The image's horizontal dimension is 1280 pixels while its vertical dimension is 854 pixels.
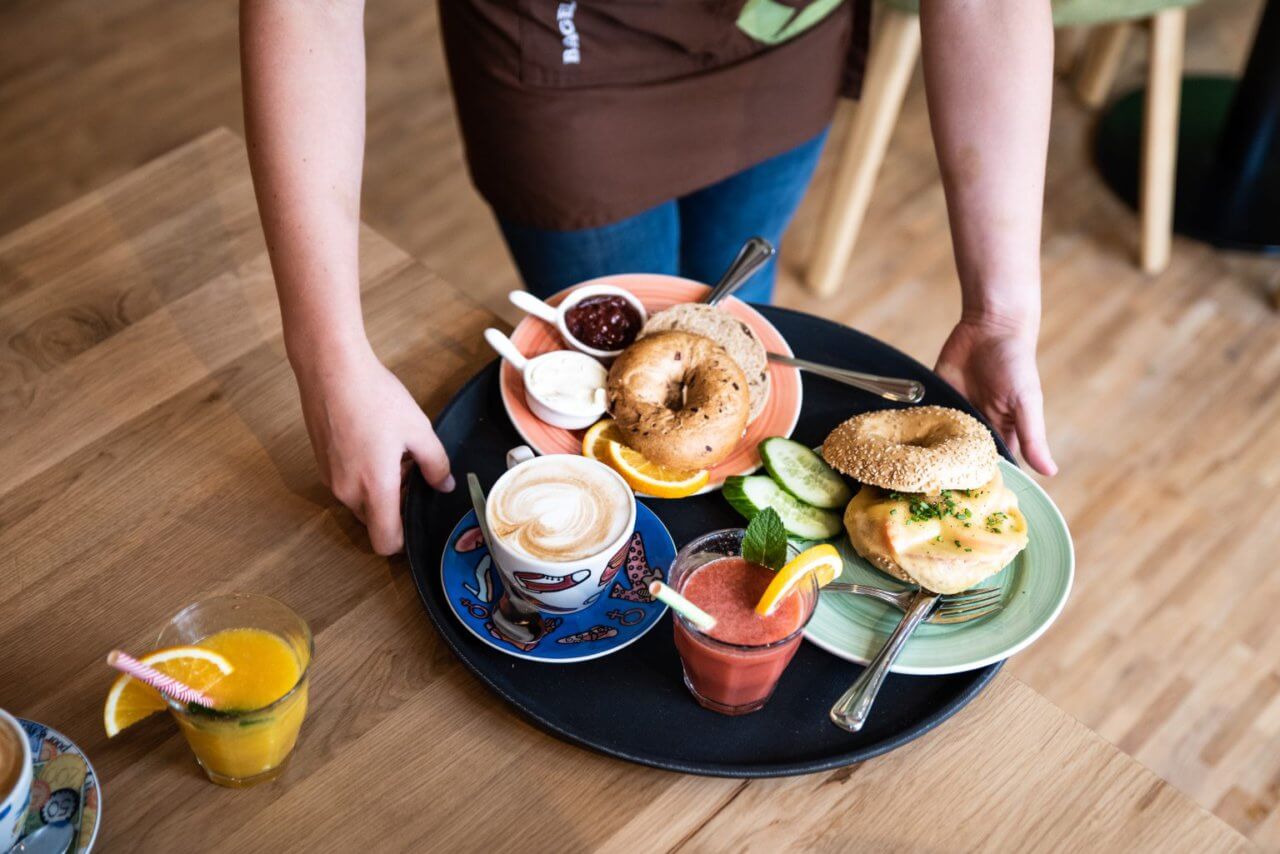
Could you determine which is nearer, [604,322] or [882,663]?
[882,663]

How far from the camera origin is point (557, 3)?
55.6 inches

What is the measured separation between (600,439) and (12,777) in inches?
25.5

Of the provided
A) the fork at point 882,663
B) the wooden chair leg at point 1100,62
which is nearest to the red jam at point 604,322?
the fork at point 882,663

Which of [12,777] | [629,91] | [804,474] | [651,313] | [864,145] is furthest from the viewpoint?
[864,145]

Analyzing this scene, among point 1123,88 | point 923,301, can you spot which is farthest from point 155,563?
point 1123,88

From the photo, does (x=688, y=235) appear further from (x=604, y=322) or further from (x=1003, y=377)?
(x=1003, y=377)

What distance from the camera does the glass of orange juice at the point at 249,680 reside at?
3.08 ft

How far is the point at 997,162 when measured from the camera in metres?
1.33

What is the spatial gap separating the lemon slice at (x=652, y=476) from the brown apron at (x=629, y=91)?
52 centimetres

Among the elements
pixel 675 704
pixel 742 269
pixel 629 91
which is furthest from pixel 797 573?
pixel 629 91

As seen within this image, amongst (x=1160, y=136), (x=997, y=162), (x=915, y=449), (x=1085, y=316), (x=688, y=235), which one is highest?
(x=997, y=162)

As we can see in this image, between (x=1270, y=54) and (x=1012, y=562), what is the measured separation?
89.2 inches

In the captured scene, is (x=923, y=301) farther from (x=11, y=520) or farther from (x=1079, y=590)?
(x=11, y=520)

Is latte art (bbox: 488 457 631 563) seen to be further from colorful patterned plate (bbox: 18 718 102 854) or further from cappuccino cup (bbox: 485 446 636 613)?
colorful patterned plate (bbox: 18 718 102 854)
